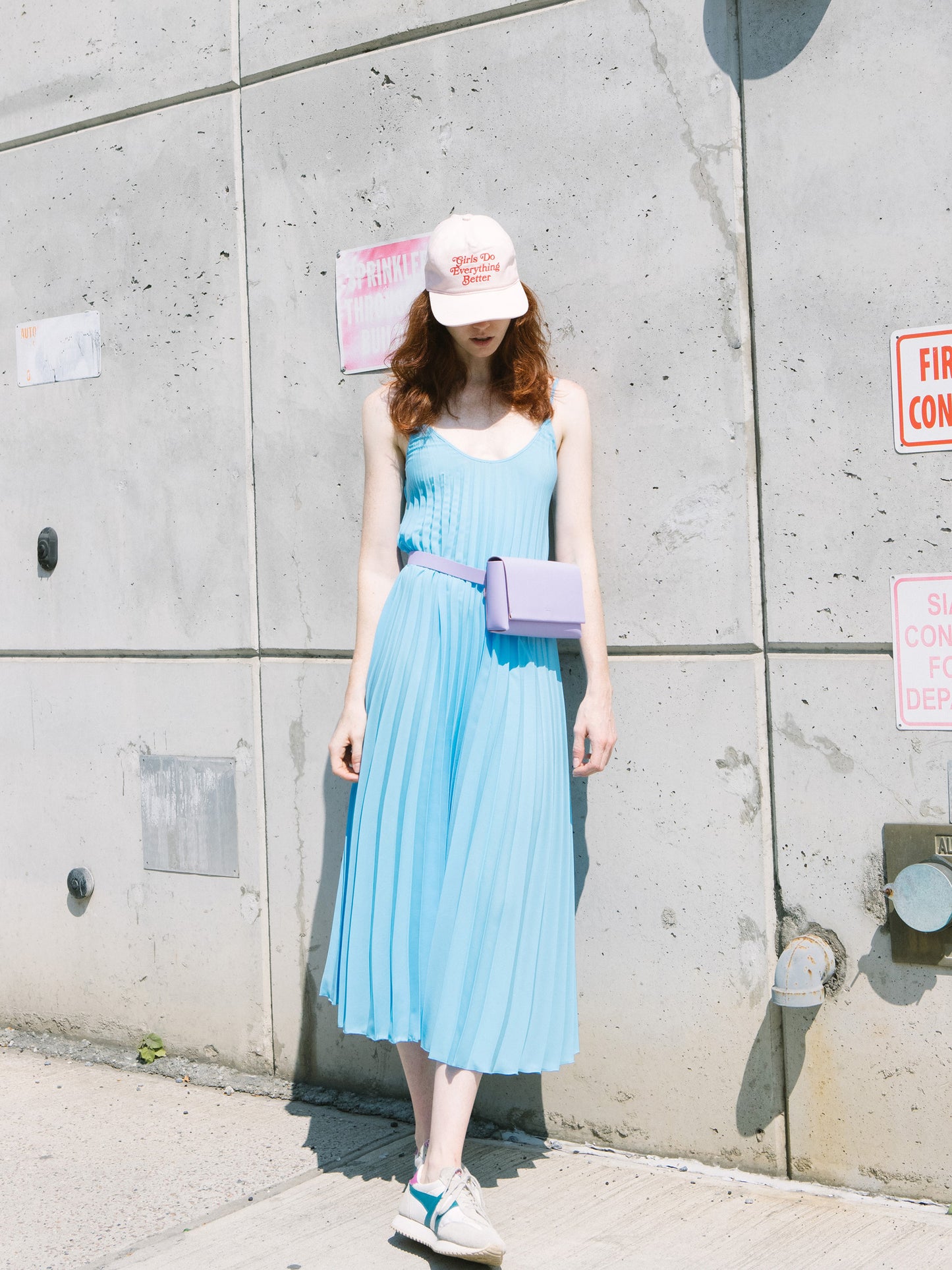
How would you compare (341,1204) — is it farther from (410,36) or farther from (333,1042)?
(410,36)

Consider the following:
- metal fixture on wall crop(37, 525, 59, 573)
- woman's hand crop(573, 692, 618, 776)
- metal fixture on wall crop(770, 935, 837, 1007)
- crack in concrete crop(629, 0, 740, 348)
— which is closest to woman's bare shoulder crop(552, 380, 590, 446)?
crack in concrete crop(629, 0, 740, 348)

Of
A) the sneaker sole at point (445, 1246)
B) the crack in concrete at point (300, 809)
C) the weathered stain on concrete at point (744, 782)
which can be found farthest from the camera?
the crack in concrete at point (300, 809)

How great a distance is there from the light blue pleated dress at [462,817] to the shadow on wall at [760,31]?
3.09 ft

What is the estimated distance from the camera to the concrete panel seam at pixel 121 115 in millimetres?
3631

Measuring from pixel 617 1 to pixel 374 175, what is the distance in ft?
2.44

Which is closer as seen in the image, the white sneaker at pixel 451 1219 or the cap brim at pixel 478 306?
the white sneaker at pixel 451 1219

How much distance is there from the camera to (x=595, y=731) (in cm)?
280

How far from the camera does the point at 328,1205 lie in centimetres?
286

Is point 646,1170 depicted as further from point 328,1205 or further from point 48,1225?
point 48,1225

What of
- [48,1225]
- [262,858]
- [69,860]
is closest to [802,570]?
[262,858]

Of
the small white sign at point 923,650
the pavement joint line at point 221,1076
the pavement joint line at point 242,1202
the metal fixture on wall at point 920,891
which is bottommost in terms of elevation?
the pavement joint line at point 242,1202

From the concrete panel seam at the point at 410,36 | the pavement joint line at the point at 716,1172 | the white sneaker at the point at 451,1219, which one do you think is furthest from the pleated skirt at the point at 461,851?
the concrete panel seam at the point at 410,36

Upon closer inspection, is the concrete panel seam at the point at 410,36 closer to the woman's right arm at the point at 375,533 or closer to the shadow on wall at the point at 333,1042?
the woman's right arm at the point at 375,533

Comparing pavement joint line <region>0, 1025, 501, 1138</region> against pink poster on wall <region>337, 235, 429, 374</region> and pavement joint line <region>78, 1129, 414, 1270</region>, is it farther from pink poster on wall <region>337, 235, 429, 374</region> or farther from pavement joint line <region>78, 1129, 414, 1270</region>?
pink poster on wall <region>337, 235, 429, 374</region>
